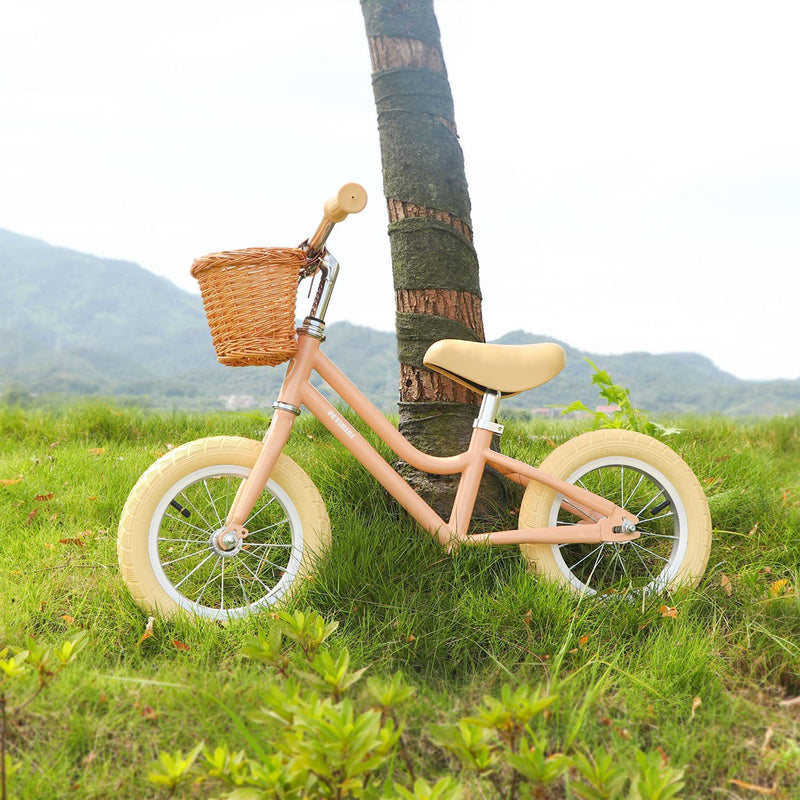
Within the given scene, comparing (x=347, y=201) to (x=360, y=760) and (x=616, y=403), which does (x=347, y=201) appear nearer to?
(x=360, y=760)

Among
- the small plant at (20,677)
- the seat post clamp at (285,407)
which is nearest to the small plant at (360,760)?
the small plant at (20,677)

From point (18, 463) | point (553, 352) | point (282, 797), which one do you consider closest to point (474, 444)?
point (553, 352)

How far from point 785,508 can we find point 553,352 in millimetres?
2016

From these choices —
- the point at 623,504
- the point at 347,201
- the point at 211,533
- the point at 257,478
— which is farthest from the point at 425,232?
the point at 211,533

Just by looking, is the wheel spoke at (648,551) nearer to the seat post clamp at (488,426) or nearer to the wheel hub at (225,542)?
the seat post clamp at (488,426)

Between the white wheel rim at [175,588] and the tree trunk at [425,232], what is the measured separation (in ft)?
2.47

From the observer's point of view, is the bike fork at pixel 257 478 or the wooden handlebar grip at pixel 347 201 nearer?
the wooden handlebar grip at pixel 347 201

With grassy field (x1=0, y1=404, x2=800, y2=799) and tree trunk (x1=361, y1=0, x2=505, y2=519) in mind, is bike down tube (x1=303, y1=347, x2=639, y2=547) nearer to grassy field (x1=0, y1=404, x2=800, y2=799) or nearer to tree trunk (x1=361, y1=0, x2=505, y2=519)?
grassy field (x1=0, y1=404, x2=800, y2=799)

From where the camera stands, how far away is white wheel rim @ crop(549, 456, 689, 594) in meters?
2.98

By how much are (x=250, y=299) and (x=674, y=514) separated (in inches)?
82.6

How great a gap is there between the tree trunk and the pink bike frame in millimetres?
366

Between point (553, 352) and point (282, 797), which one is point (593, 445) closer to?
point (553, 352)

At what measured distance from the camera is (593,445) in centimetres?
302

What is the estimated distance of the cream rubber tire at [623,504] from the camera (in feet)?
9.79
